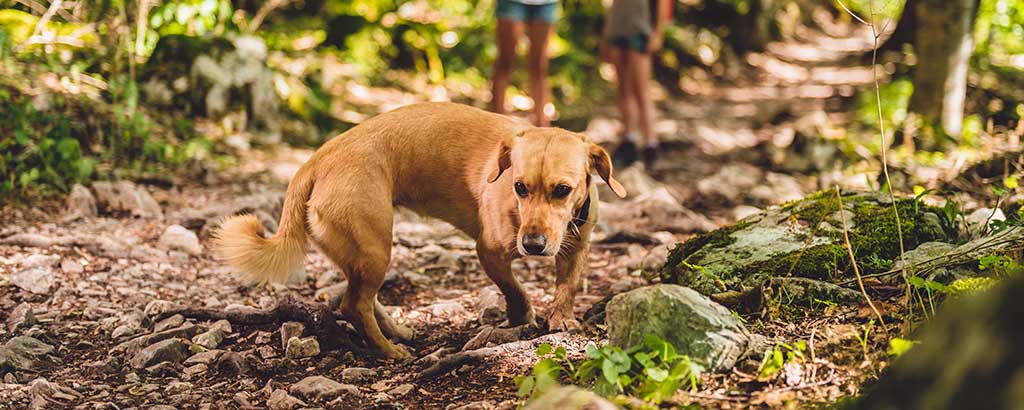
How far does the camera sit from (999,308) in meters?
1.41

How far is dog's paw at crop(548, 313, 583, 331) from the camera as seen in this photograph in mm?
3711

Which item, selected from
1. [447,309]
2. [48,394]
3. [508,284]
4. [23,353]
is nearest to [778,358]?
[508,284]

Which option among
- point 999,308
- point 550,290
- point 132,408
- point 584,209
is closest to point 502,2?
point 550,290

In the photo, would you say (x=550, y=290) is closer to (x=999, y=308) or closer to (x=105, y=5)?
(x=999, y=308)

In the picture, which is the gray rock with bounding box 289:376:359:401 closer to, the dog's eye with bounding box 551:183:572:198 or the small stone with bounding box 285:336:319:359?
the small stone with bounding box 285:336:319:359

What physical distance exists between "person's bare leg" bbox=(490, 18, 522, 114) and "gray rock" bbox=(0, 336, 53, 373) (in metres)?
4.96

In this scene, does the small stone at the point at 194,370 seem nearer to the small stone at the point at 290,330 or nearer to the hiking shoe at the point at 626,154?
the small stone at the point at 290,330

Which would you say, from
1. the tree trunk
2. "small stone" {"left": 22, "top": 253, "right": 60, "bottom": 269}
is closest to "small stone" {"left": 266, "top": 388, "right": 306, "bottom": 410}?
"small stone" {"left": 22, "top": 253, "right": 60, "bottom": 269}

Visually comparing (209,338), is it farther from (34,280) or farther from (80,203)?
(80,203)

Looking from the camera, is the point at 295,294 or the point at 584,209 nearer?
the point at 584,209

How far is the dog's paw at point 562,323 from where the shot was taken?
3.71 metres

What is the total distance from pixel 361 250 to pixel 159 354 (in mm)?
931

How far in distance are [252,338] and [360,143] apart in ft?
3.37

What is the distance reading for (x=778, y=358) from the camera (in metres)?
2.68
